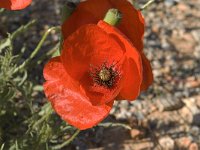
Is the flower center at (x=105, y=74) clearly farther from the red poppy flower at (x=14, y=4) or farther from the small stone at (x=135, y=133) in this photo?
the small stone at (x=135, y=133)

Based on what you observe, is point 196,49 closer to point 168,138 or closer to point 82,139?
point 168,138

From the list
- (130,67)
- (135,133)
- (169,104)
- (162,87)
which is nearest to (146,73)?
(130,67)

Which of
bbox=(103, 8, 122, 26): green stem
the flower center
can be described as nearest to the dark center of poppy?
the flower center

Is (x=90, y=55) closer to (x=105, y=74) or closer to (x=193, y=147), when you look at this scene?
(x=105, y=74)

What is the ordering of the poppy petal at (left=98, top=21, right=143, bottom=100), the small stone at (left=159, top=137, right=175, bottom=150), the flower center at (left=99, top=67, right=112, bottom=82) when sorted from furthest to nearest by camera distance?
the small stone at (left=159, top=137, right=175, bottom=150), the flower center at (left=99, top=67, right=112, bottom=82), the poppy petal at (left=98, top=21, right=143, bottom=100)

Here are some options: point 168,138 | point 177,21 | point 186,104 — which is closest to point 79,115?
point 168,138

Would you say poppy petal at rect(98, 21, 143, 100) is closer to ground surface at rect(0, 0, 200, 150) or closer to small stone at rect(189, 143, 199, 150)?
ground surface at rect(0, 0, 200, 150)
